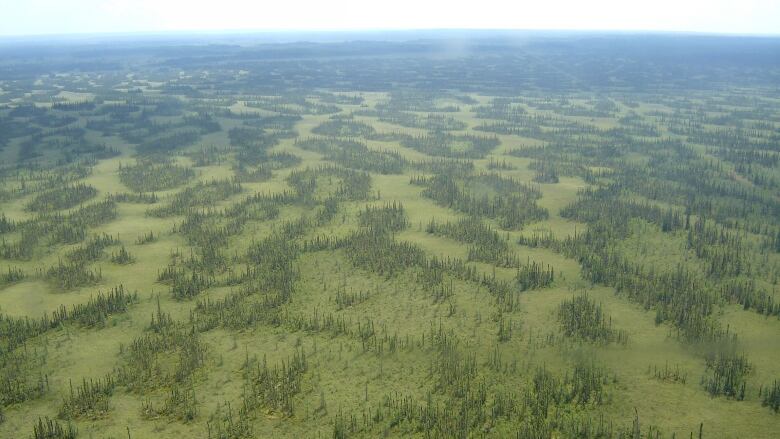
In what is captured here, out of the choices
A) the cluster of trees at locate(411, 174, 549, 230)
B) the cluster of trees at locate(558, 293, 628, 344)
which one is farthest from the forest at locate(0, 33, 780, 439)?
the cluster of trees at locate(411, 174, 549, 230)

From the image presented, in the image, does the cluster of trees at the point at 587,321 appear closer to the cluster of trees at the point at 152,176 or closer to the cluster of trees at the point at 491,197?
the cluster of trees at the point at 491,197

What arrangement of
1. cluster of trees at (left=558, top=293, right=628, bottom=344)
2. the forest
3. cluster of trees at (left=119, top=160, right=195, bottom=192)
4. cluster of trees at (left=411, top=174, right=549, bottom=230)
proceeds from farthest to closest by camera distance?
cluster of trees at (left=119, top=160, right=195, bottom=192) < cluster of trees at (left=411, top=174, right=549, bottom=230) < cluster of trees at (left=558, top=293, right=628, bottom=344) < the forest

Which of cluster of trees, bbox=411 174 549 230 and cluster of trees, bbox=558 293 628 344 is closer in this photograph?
cluster of trees, bbox=558 293 628 344

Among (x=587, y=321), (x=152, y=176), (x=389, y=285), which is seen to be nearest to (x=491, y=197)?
(x=389, y=285)

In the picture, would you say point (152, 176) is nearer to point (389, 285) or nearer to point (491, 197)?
point (491, 197)

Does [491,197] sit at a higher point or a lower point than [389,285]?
higher

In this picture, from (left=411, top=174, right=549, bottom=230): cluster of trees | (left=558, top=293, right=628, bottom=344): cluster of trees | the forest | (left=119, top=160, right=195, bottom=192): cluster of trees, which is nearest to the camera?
the forest

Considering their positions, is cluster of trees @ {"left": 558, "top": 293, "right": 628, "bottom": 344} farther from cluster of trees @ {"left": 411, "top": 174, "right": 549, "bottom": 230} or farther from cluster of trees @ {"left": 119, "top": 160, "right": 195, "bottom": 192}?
cluster of trees @ {"left": 119, "top": 160, "right": 195, "bottom": 192}

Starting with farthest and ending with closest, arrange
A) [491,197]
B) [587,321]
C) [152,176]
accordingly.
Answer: [152,176], [491,197], [587,321]

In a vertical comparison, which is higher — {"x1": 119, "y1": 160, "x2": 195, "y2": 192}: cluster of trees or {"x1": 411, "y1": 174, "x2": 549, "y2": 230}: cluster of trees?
{"x1": 119, "y1": 160, "x2": 195, "y2": 192}: cluster of trees
